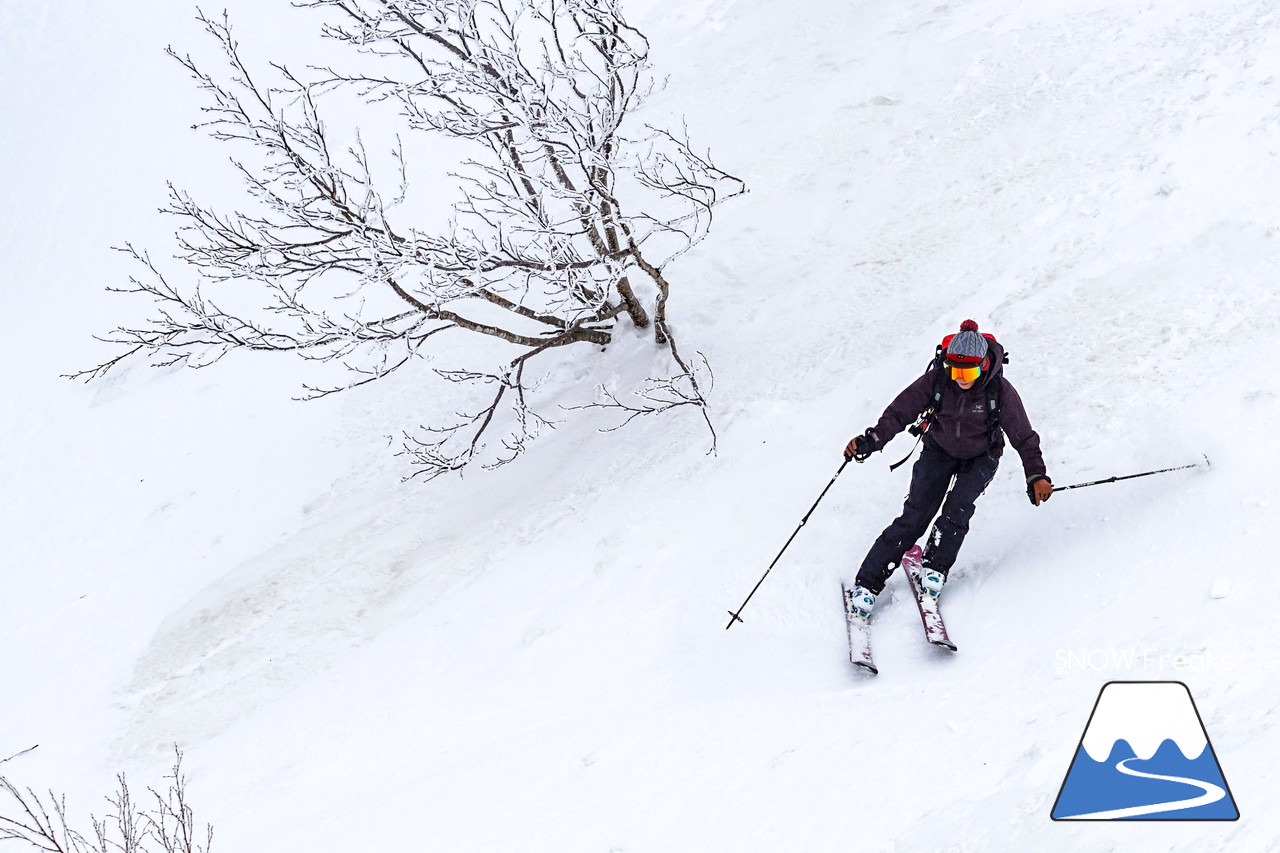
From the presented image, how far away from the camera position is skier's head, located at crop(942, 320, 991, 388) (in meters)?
5.28

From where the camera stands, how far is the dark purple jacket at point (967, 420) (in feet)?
18.0

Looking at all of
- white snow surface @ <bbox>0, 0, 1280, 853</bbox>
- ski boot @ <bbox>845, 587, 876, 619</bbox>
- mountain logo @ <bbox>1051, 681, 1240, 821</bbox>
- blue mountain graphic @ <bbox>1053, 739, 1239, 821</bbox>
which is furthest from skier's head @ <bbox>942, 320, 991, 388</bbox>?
blue mountain graphic @ <bbox>1053, 739, 1239, 821</bbox>

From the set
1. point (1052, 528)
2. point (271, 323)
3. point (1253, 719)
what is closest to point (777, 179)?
point (1052, 528)

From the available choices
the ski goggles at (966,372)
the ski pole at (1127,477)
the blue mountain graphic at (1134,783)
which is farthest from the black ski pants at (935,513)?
the blue mountain graphic at (1134,783)

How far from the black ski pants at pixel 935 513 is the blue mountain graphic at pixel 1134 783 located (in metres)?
1.82

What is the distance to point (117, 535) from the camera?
32.6 feet

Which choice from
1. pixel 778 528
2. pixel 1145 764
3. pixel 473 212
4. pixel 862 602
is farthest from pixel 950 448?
pixel 473 212

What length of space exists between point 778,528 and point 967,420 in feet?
6.40

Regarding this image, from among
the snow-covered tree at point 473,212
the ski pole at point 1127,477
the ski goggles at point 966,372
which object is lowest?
the ski pole at point 1127,477

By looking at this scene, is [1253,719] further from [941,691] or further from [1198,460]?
[1198,460]

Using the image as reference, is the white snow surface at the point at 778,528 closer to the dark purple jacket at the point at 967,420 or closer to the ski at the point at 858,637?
the ski at the point at 858,637

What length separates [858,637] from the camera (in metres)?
5.83

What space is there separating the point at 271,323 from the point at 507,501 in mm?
5728

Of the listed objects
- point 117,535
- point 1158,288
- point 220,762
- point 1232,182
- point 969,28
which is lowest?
point 220,762
